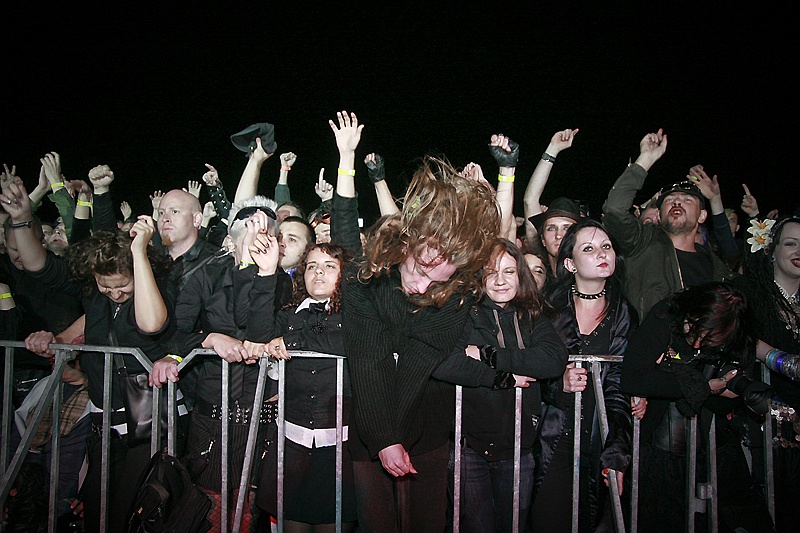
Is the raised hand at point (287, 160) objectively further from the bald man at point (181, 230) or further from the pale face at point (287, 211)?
the bald man at point (181, 230)

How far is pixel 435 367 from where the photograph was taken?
2.28m

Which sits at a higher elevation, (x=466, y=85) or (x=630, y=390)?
(x=466, y=85)

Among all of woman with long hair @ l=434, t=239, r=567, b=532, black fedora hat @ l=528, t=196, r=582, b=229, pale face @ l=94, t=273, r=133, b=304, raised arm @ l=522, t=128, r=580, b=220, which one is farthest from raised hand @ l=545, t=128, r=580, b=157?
pale face @ l=94, t=273, r=133, b=304

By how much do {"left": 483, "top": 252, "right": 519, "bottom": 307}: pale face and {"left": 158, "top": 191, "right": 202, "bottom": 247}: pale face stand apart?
2.36 metres

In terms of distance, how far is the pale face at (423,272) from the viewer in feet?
7.15

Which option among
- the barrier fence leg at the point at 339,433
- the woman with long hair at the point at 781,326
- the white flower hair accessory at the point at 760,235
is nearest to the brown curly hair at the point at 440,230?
the barrier fence leg at the point at 339,433

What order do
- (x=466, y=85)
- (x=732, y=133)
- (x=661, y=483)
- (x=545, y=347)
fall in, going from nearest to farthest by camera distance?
(x=545, y=347) → (x=661, y=483) → (x=732, y=133) → (x=466, y=85)

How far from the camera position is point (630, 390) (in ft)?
8.62

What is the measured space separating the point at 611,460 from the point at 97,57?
9.49 m

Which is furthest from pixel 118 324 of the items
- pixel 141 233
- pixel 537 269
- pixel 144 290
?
pixel 537 269

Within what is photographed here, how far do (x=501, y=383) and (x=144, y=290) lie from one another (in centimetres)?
204

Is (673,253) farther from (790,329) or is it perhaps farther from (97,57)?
(97,57)

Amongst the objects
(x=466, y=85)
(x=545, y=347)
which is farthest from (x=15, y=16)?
(x=545, y=347)

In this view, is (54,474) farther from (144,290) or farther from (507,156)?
(507,156)
